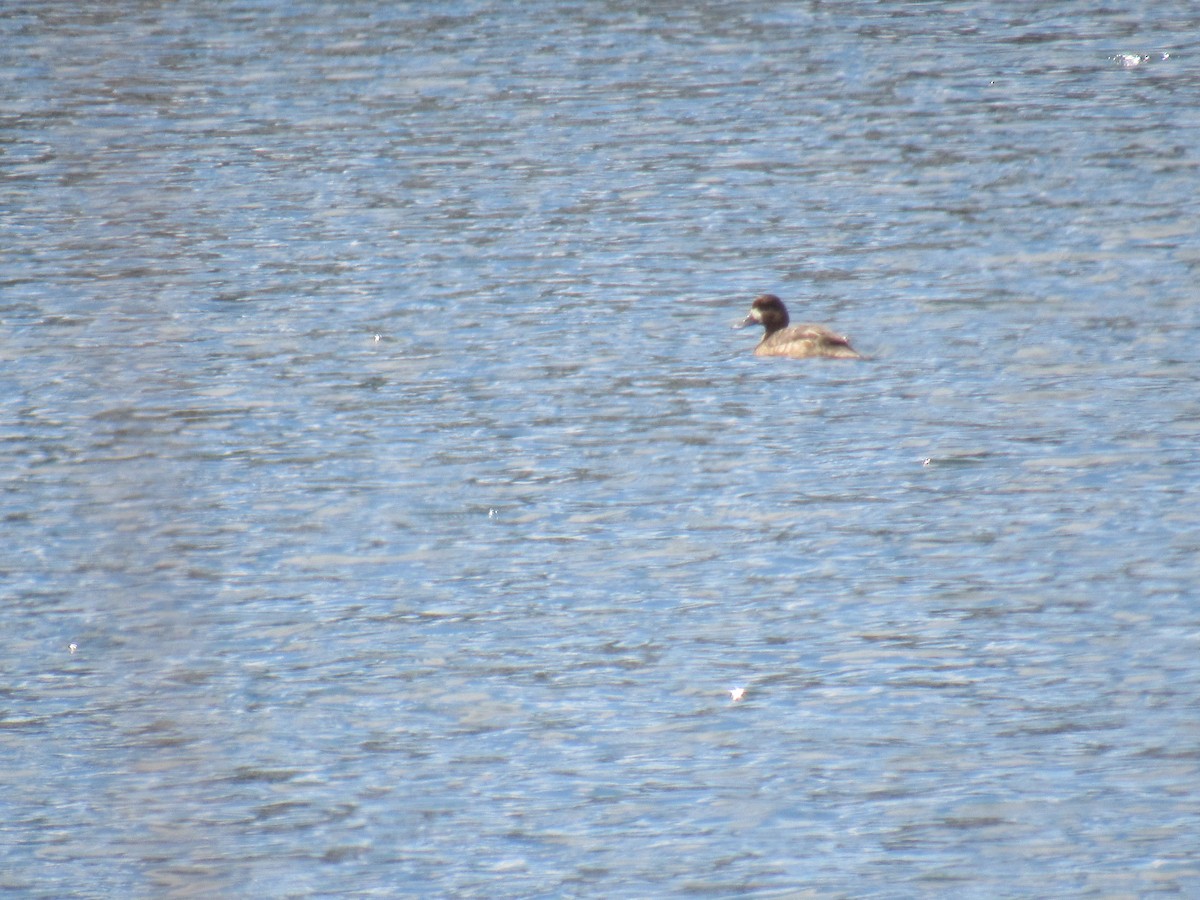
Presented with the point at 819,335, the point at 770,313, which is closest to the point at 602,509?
the point at 819,335

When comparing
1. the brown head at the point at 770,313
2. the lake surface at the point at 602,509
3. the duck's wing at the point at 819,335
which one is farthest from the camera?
the brown head at the point at 770,313

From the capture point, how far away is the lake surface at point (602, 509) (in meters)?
8.04

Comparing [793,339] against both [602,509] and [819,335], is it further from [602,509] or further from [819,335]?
[602,509]

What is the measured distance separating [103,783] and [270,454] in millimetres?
5359

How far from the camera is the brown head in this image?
1638 centimetres

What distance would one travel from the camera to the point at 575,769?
873cm

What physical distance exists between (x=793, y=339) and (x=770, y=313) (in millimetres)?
659

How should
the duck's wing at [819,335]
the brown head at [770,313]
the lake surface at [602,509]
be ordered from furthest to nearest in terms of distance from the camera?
the brown head at [770,313], the duck's wing at [819,335], the lake surface at [602,509]

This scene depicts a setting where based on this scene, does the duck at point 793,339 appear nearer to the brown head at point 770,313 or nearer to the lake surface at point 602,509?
the brown head at point 770,313

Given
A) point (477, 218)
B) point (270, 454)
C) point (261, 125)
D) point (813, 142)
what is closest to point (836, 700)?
point (270, 454)

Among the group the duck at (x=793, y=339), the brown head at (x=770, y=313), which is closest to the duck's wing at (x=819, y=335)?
the duck at (x=793, y=339)

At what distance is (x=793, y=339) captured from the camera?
623 inches

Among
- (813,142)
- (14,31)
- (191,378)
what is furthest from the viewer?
(14,31)

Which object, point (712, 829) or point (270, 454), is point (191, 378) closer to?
point (270, 454)
